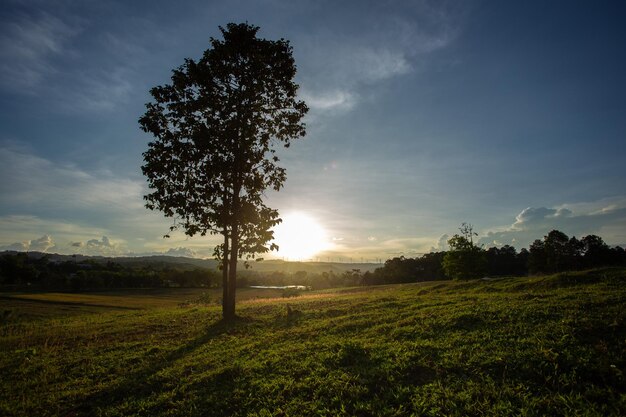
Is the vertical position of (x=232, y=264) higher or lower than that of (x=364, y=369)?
higher

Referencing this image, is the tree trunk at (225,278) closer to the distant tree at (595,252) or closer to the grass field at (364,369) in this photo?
the grass field at (364,369)

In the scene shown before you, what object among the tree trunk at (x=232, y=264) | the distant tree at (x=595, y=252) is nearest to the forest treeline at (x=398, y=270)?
the distant tree at (x=595, y=252)

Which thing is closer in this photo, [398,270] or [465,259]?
[465,259]

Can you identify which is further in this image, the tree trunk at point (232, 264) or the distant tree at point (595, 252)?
the distant tree at point (595, 252)

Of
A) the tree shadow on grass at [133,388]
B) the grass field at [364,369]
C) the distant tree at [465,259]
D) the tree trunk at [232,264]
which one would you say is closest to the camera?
the grass field at [364,369]

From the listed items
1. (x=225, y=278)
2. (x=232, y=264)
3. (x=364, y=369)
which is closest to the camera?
(x=364, y=369)

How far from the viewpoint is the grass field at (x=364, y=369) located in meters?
7.83

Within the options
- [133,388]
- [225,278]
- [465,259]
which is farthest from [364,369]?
[465,259]

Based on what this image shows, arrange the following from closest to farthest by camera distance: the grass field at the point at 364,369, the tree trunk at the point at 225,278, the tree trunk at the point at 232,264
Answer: the grass field at the point at 364,369
the tree trunk at the point at 232,264
the tree trunk at the point at 225,278

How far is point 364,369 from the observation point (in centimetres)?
1013

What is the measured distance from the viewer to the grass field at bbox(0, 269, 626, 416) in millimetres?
7832

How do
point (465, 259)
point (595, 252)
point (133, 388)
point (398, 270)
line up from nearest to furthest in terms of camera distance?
point (133, 388), point (465, 259), point (595, 252), point (398, 270)

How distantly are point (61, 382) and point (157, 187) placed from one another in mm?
12475

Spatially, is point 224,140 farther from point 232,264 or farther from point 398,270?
point 398,270
